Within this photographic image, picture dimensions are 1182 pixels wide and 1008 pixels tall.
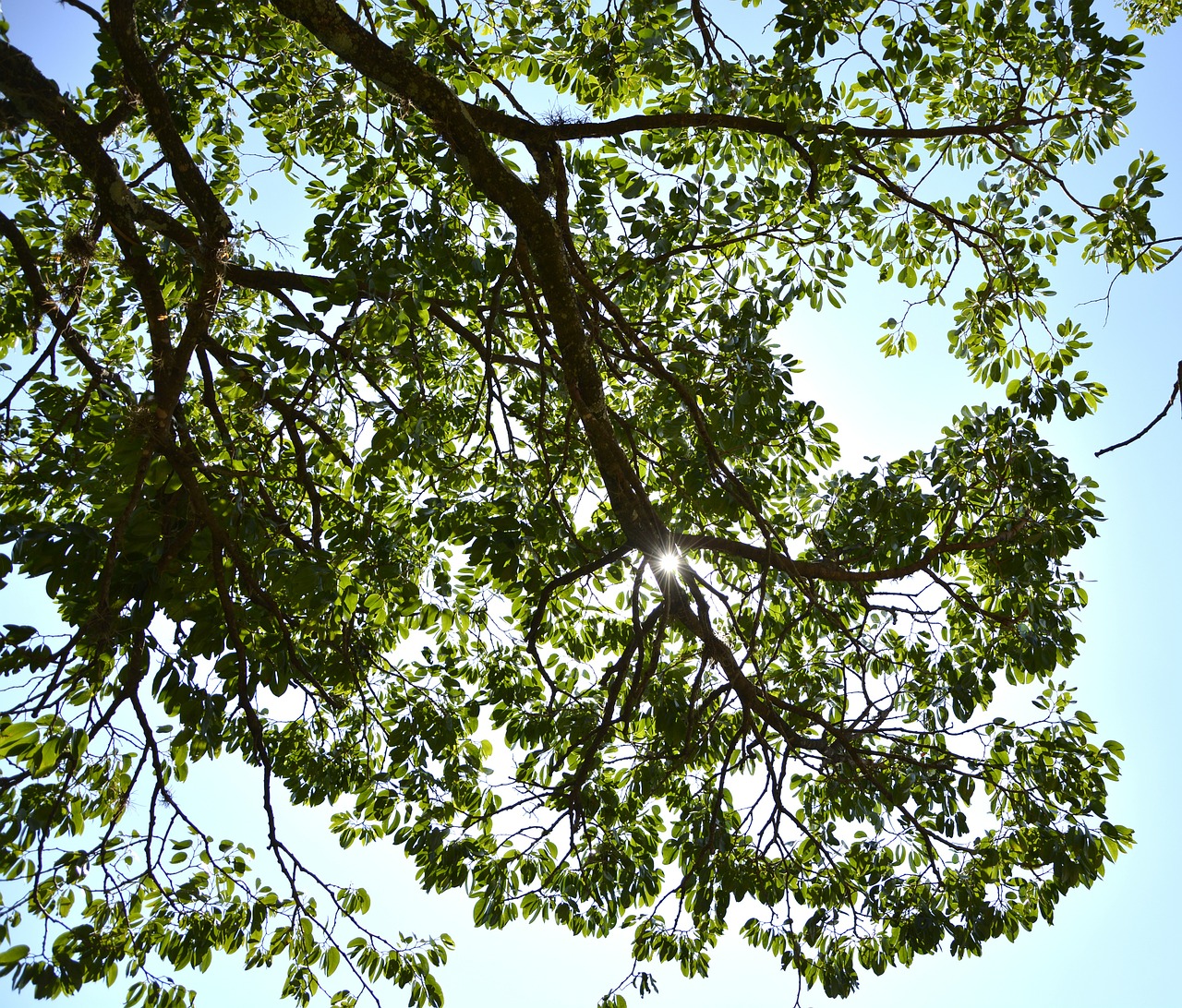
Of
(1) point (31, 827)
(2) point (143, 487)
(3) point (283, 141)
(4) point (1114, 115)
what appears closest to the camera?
(1) point (31, 827)

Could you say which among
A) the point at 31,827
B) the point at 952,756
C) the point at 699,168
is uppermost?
the point at 699,168

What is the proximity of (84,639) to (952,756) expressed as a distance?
4013mm

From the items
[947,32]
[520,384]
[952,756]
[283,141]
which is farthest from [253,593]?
[947,32]

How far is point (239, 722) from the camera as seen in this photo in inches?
186

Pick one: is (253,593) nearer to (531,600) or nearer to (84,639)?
(84,639)

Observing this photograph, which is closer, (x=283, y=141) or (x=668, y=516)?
(x=668, y=516)

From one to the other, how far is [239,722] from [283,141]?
3.49 m

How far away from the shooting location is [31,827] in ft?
10.3

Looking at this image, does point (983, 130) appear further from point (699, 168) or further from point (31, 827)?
point (31, 827)

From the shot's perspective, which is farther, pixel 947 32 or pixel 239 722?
pixel 239 722

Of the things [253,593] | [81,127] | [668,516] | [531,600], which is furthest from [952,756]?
[81,127]

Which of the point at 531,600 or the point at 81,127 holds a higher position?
the point at 81,127

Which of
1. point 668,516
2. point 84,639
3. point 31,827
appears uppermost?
point 668,516

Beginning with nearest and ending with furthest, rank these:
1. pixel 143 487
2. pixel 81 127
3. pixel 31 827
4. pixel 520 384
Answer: pixel 31 827 < pixel 143 487 < pixel 81 127 < pixel 520 384
